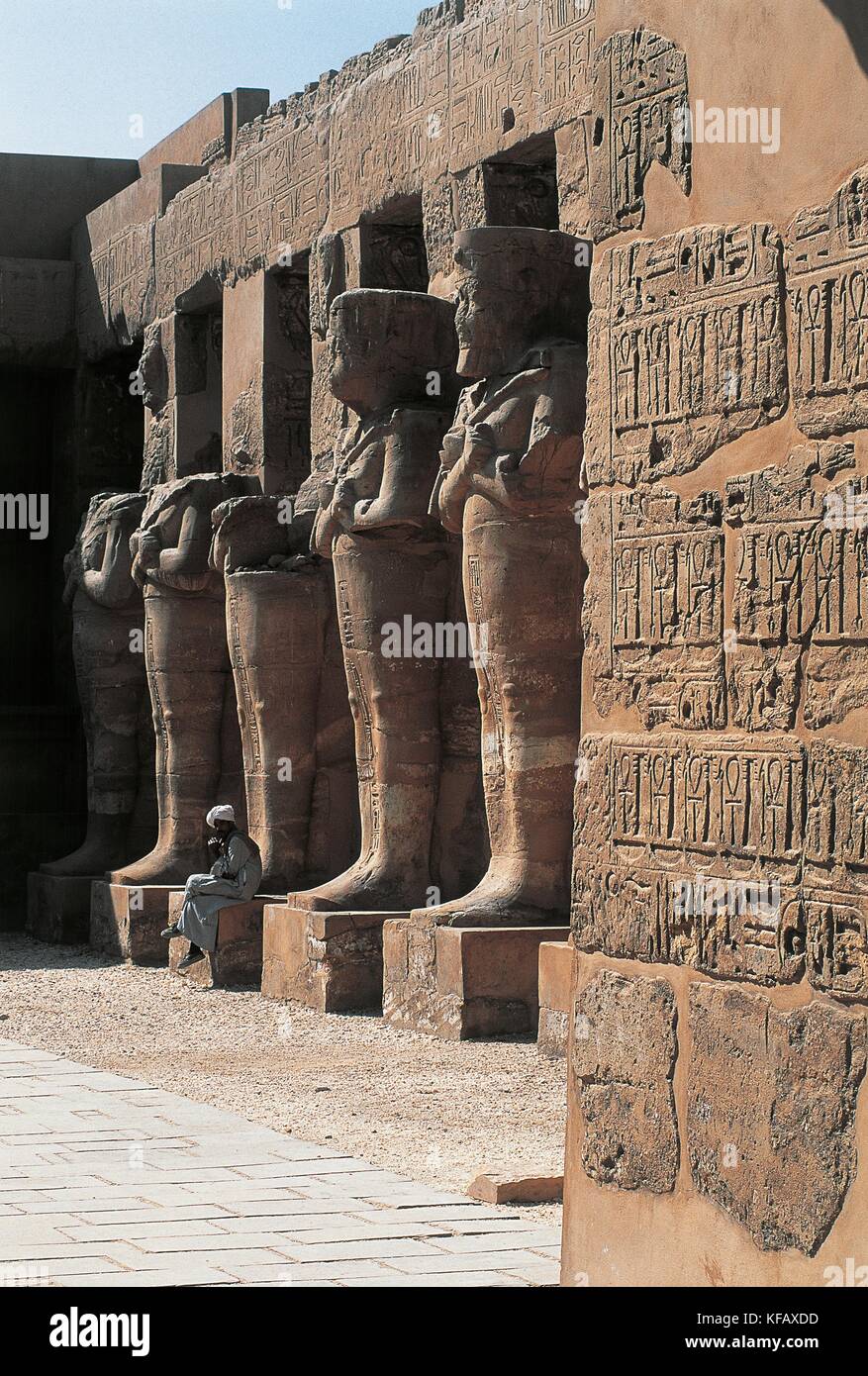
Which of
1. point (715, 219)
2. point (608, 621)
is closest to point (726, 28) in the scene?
point (715, 219)

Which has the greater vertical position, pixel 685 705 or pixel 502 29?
pixel 502 29

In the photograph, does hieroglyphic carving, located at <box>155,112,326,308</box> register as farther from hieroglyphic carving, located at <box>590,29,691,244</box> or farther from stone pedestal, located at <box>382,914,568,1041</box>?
hieroglyphic carving, located at <box>590,29,691,244</box>

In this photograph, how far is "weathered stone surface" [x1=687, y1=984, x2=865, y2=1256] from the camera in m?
3.20

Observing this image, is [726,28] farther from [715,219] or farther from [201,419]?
[201,419]

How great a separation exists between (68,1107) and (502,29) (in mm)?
5072

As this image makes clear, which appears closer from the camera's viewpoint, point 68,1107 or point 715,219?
point 715,219

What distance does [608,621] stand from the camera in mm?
3814

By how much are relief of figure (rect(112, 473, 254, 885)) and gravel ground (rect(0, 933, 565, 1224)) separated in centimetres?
94

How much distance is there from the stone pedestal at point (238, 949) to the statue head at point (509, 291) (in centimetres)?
311

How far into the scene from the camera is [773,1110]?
3330 mm

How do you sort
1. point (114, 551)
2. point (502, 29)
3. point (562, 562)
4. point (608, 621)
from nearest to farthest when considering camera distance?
1. point (608, 621)
2. point (562, 562)
3. point (502, 29)
4. point (114, 551)

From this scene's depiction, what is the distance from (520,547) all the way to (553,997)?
1669mm

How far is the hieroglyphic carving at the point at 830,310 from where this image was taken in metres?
3.22

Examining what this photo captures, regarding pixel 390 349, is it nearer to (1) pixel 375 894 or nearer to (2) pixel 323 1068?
(1) pixel 375 894
